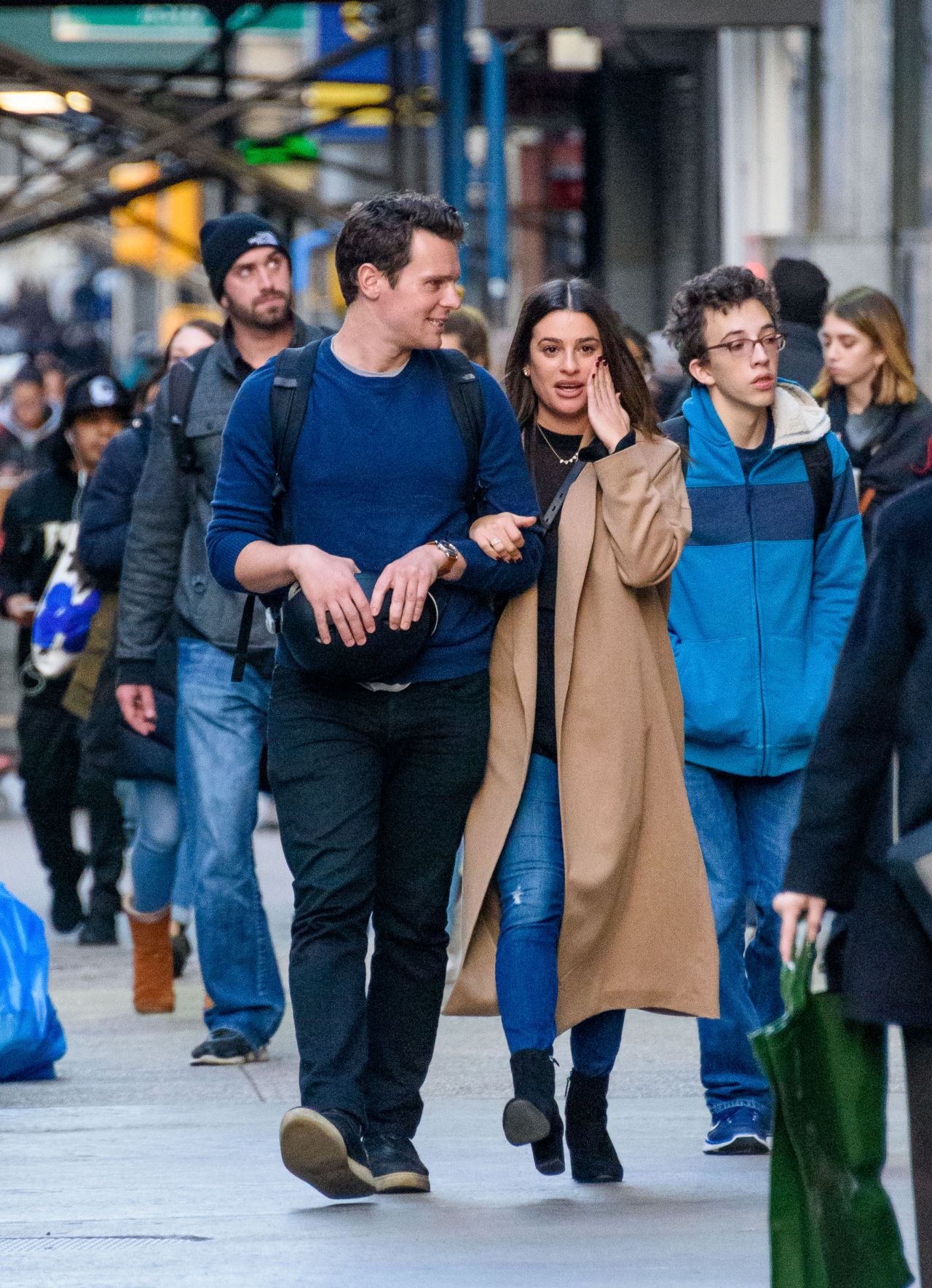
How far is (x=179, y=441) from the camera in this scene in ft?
21.1

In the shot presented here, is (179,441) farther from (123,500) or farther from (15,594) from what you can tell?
(15,594)

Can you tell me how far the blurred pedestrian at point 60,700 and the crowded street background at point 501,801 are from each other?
0.91m

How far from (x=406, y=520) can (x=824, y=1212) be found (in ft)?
5.73

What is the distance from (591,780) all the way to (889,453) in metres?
2.84

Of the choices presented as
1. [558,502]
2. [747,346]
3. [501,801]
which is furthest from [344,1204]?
[747,346]

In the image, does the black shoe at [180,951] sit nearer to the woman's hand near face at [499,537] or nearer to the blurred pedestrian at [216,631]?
the blurred pedestrian at [216,631]

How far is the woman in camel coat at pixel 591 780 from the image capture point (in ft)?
15.8

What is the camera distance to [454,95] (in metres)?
16.8

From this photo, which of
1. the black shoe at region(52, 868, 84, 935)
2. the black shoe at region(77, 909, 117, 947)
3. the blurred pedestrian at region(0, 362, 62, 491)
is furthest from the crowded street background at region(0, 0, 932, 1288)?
the blurred pedestrian at region(0, 362, 62, 491)

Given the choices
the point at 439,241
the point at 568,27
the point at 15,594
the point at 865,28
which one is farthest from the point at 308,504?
the point at 865,28

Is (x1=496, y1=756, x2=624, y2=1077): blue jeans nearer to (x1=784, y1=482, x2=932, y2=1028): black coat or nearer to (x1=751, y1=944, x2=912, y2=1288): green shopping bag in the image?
(x1=751, y1=944, x2=912, y2=1288): green shopping bag

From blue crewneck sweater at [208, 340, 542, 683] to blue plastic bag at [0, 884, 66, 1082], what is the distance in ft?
5.63

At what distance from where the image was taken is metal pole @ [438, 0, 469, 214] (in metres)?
16.3

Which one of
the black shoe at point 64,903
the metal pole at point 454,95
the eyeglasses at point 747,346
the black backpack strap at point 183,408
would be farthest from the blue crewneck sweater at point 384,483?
the metal pole at point 454,95
